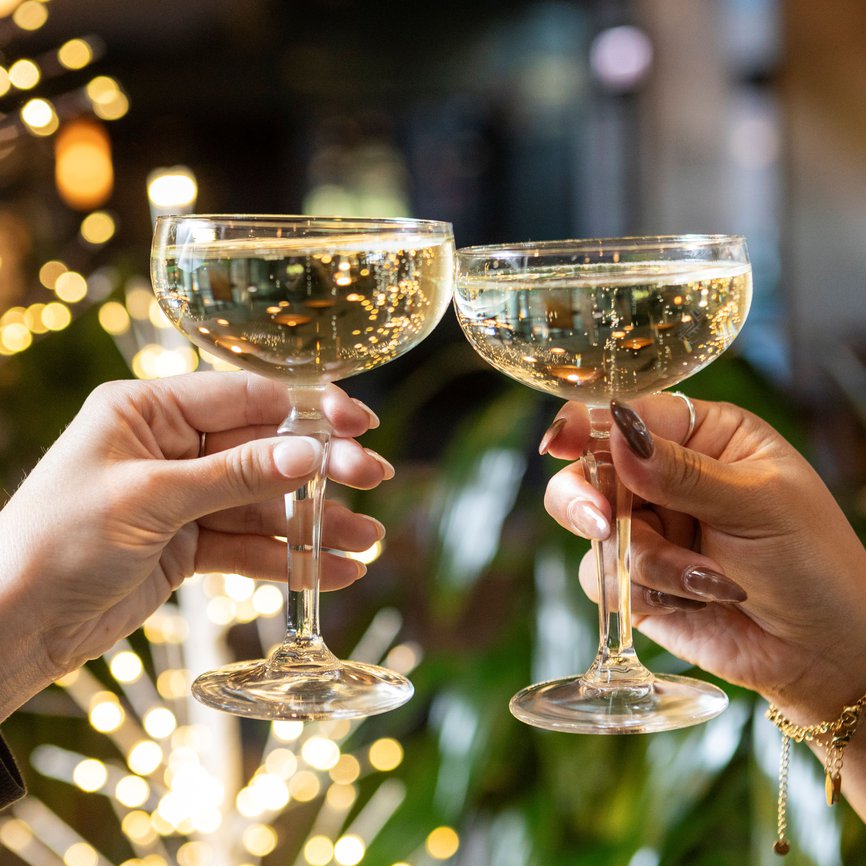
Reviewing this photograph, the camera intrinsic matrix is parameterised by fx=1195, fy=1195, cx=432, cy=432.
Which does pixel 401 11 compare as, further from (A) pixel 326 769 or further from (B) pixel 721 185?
(A) pixel 326 769

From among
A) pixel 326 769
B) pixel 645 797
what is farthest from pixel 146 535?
Result: pixel 326 769

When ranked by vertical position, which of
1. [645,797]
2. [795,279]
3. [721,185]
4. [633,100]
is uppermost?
[633,100]

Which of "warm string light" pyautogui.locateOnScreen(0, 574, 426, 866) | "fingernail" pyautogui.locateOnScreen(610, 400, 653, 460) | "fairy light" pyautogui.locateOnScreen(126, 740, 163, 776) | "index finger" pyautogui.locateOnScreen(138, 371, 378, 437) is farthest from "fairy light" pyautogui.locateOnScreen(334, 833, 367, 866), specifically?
"fingernail" pyautogui.locateOnScreen(610, 400, 653, 460)

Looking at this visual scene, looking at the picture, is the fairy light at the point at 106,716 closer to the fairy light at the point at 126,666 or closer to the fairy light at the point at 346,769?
the fairy light at the point at 126,666

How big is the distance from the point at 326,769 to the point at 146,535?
118 centimetres

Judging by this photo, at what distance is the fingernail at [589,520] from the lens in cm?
90

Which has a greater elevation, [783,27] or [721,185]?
[783,27]

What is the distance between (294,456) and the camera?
0.84 metres

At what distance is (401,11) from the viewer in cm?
618

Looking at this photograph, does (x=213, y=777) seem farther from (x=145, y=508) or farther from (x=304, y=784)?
(x=145, y=508)

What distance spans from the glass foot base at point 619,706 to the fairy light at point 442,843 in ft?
2.63

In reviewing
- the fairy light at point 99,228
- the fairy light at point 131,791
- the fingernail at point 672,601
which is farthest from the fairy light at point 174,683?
the fingernail at point 672,601

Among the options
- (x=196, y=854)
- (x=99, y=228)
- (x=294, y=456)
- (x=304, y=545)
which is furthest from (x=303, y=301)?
(x=99, y=228)

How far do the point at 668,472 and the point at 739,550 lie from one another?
165 mm
